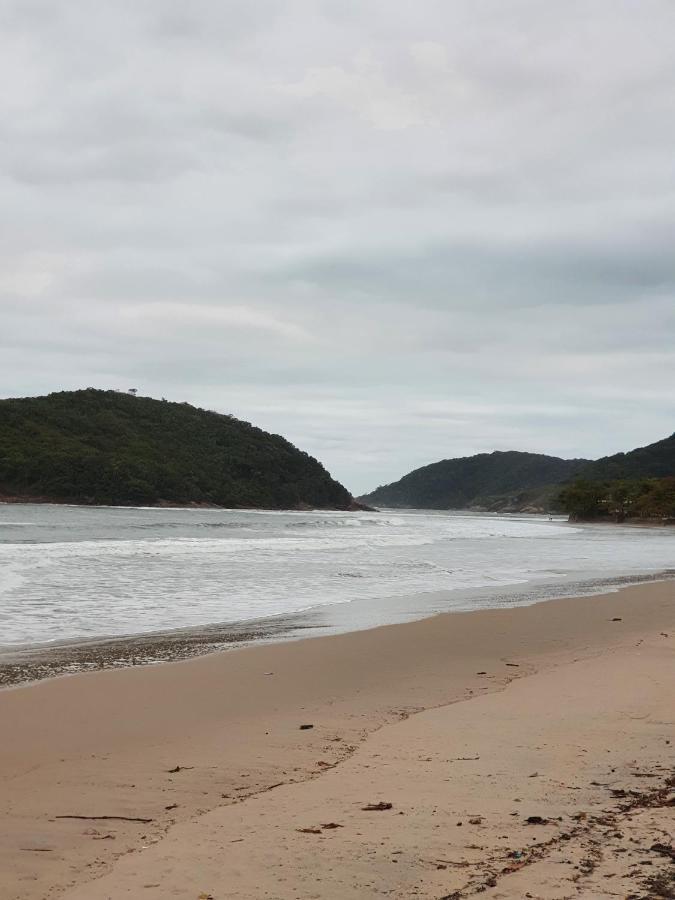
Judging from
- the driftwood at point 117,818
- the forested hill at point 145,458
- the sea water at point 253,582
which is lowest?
the sea water at point 253,582

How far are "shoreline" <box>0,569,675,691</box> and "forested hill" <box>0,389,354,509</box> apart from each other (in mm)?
85660

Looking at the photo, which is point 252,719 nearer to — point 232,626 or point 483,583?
point 232,626

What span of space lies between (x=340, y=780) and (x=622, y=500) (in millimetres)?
104761

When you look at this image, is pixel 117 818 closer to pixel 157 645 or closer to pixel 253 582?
pixel 157 645

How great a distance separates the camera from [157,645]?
9672mm

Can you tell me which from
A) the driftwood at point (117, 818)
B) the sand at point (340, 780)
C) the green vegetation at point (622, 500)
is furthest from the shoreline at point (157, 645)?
the green vegetation at point (622, 500)

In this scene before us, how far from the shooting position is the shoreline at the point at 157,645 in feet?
26.5

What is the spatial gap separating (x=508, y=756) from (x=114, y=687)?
139 inches

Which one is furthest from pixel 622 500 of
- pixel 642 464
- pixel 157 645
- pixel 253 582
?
pixel 157 645

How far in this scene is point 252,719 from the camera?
628 cm

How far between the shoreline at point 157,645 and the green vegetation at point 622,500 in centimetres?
8786

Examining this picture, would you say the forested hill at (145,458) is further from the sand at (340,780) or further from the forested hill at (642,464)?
the sand at (340,780)

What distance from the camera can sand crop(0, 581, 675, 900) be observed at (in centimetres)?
336

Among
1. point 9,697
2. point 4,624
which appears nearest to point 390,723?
point 9,697
